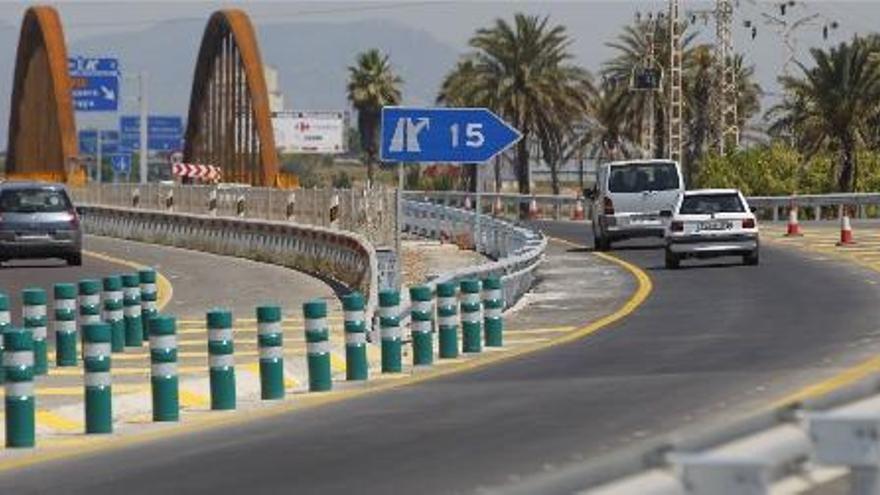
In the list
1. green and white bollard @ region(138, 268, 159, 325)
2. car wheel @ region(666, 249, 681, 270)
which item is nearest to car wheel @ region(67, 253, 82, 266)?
car wheel @ region(666, 249, 681, 270)

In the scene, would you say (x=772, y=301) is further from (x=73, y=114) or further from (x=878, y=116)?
(x=73, y=114)

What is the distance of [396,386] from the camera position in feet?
68.2

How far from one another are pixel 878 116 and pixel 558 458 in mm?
88115

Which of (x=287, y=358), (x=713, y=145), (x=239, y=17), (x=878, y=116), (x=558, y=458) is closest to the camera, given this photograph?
(x=558, y=458)

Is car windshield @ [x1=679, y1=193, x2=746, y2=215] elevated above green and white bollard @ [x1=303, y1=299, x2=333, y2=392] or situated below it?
above

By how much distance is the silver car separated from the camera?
49562 mm

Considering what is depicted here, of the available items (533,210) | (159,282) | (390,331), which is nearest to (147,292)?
(390,331)

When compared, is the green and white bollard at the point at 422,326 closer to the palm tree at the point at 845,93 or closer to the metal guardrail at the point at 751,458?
the metal guardrail at the point at 751,458

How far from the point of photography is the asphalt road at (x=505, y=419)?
13.6 metres

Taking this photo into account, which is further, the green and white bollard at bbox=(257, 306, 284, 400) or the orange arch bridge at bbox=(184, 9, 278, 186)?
the orange arch bridge at bbox=(184, 9, 278, 186)

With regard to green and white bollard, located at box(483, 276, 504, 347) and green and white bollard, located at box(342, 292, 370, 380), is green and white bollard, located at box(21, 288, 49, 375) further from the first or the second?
→ green and white bollard, located at box(483, 276, 504, 347)

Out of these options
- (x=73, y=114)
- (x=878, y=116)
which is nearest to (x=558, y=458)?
(x=878, y=116)

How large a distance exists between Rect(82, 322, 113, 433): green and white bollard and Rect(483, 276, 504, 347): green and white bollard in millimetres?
8944

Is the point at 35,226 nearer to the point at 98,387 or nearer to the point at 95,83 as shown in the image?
the point at 98,387
